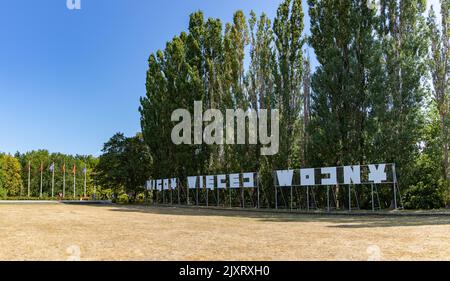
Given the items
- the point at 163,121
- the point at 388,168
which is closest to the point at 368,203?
the point at 388,168

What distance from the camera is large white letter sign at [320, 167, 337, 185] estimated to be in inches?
914

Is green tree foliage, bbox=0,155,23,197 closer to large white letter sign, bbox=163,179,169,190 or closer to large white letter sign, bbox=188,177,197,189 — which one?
large white letter sign, bbox=163,179,169,190

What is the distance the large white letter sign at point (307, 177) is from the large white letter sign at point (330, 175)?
893 millimetres

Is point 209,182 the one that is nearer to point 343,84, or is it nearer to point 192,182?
point 192,182

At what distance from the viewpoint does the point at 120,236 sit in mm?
11234

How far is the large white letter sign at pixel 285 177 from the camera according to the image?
86.3 feet

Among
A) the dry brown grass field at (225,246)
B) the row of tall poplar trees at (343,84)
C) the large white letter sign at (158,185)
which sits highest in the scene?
the row of tall poplar trees at (343,84)

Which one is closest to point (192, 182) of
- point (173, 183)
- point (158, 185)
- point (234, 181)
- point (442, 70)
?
point (173, 183)

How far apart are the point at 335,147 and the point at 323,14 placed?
9.04 m

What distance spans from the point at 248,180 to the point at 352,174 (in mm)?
8624

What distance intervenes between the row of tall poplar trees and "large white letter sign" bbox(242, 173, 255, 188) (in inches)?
40.6

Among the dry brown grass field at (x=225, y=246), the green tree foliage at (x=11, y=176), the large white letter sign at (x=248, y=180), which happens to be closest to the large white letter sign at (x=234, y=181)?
the large white letter sign at (x=248, y=180)

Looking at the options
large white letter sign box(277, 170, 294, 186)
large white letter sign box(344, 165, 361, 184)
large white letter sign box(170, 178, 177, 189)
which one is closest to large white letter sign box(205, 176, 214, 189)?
large white letter sign box(170, 178, 177, 189)

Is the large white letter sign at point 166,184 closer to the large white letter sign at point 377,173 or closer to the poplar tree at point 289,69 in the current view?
the poplar tree at point 289,69
